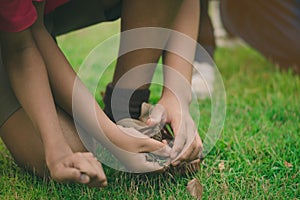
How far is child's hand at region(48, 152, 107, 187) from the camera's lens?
1.13 m

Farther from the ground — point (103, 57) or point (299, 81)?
point (299, 81)

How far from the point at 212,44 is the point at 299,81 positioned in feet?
1.33

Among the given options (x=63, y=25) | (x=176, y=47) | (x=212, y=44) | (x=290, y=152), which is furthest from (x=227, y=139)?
(x=212, y=44)

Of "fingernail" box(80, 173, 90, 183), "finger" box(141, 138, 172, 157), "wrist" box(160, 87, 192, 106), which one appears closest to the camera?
"fingernail" box(80, 173, 90, 183)

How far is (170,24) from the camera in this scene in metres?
1.52

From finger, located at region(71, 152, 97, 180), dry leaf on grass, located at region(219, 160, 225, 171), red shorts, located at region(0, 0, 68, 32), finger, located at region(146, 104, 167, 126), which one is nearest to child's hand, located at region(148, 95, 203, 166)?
finger, located at region(146, 104, 167, 126)

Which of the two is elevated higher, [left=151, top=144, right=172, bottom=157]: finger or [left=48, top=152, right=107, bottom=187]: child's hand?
[left=48, top=152, right=107, bottom=187]: child's hand

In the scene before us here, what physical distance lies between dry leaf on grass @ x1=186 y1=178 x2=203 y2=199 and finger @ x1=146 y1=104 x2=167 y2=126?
16 centimetres

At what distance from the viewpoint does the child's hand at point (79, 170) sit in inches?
44.6

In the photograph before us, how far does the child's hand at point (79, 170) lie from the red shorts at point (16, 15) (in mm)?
289

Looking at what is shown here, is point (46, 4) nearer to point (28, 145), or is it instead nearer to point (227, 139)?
point (28, 145)

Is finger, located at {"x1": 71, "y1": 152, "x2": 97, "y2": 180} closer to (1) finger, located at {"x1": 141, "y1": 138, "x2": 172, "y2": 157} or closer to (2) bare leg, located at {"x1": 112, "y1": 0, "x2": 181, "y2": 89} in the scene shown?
(1) finger, located at {"x1": 141, "y1": 138, "x2": 172, "y2": 157}

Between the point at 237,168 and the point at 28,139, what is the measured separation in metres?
0.54

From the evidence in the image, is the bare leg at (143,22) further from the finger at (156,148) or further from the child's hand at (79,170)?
the child's hand at (79,170)
